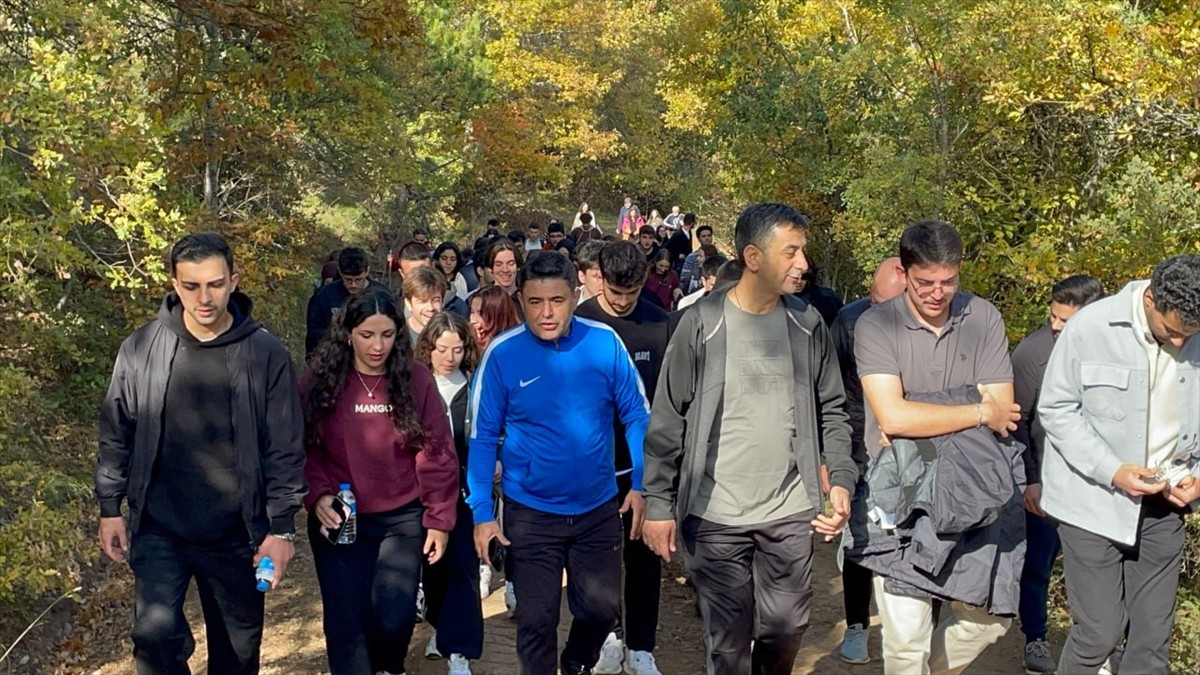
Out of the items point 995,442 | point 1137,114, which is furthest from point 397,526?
point 1137,114

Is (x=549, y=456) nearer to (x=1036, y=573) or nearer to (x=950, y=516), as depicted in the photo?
(x=950, y=516)

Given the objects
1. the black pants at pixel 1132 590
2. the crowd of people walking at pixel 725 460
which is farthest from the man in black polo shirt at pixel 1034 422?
the black pants at pixel 1132 590

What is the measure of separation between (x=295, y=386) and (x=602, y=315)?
2052 millimetres

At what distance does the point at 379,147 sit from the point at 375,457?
41.0 ft

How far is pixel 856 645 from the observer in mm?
6598

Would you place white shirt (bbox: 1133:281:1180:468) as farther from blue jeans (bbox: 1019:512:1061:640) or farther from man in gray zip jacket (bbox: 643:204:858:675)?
blue jeans (bbox: 1019:512:1061:640)

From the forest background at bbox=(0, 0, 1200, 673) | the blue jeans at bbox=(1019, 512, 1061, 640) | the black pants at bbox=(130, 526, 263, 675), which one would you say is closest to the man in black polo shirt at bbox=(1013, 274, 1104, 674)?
the blue jeans at bbox=(1019, 512, 1061, 640)

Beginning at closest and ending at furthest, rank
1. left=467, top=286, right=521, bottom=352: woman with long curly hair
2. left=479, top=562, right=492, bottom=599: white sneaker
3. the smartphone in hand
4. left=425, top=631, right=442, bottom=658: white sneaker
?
the smartphone in hand < left=425, top=631, right=442, bottom=658: white sneaker < left=467, top=286, right=521, bottom=352: woman with long curly hair < left=479, top=562, right=492, bottom=599: white sneaker

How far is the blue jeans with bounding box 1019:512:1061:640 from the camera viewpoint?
247 inches

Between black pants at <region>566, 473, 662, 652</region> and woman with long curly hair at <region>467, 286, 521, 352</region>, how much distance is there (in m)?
1.21

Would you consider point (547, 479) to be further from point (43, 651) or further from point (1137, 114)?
point (1137, 114)

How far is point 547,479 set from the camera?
17.1 feet

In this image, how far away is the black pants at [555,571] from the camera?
5195mm

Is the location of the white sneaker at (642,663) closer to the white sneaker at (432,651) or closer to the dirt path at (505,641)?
the dirt path at (505,641)
